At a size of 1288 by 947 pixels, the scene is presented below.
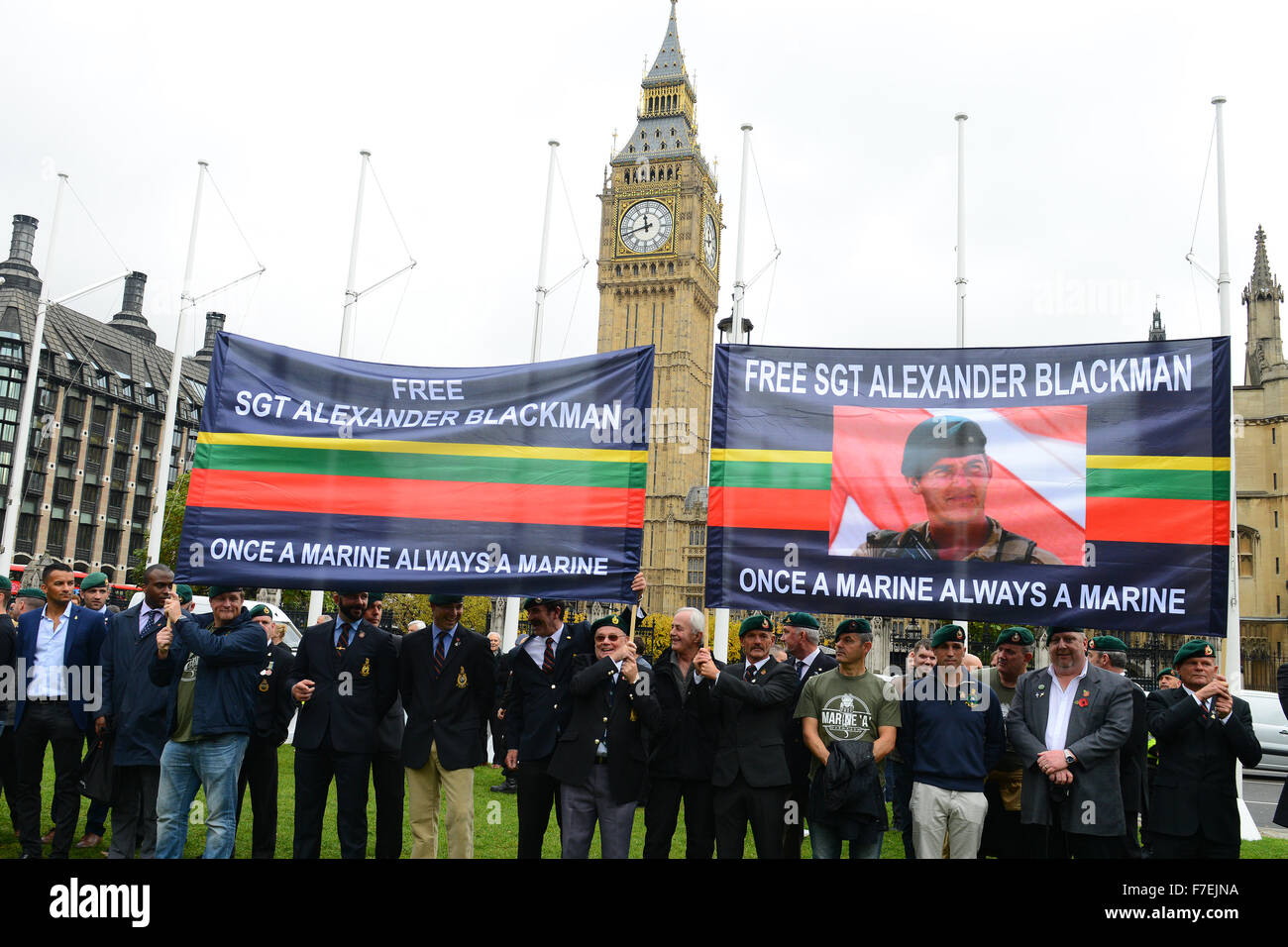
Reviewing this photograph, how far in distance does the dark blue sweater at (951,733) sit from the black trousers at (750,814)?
1.00 m

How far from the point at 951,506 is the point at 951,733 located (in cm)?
199

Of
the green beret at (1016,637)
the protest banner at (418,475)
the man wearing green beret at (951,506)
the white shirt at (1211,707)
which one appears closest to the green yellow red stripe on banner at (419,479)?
the protest banner at (418,475)

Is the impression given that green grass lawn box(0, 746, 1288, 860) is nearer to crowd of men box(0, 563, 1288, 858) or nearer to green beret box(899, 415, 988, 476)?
crowd of men box(0, 563, 1288, 858)

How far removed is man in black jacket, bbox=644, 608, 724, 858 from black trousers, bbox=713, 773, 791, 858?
7.7 inches

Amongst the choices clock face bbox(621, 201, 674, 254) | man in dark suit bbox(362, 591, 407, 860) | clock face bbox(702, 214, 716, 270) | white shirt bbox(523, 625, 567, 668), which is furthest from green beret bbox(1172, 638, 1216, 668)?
clock face bbox(702, 214, 716, 270)

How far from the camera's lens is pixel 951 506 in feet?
26.2

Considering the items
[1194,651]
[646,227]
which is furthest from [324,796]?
[646,227]

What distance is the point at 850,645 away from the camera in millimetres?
6855

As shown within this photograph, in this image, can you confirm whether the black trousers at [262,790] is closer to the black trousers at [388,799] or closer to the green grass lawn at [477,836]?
the green grass lawn at [477,836]

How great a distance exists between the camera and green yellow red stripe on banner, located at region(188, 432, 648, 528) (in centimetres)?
811

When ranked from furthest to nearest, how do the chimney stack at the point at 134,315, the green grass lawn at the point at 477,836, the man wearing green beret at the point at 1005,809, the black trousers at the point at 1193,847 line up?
the chimney stack at the point at 134,315, the green grass lawn at the point at 477,836, the man wearing green beret at the point at 1005,809, the black trousers at the point at 1193,847

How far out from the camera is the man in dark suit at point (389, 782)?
755cm
